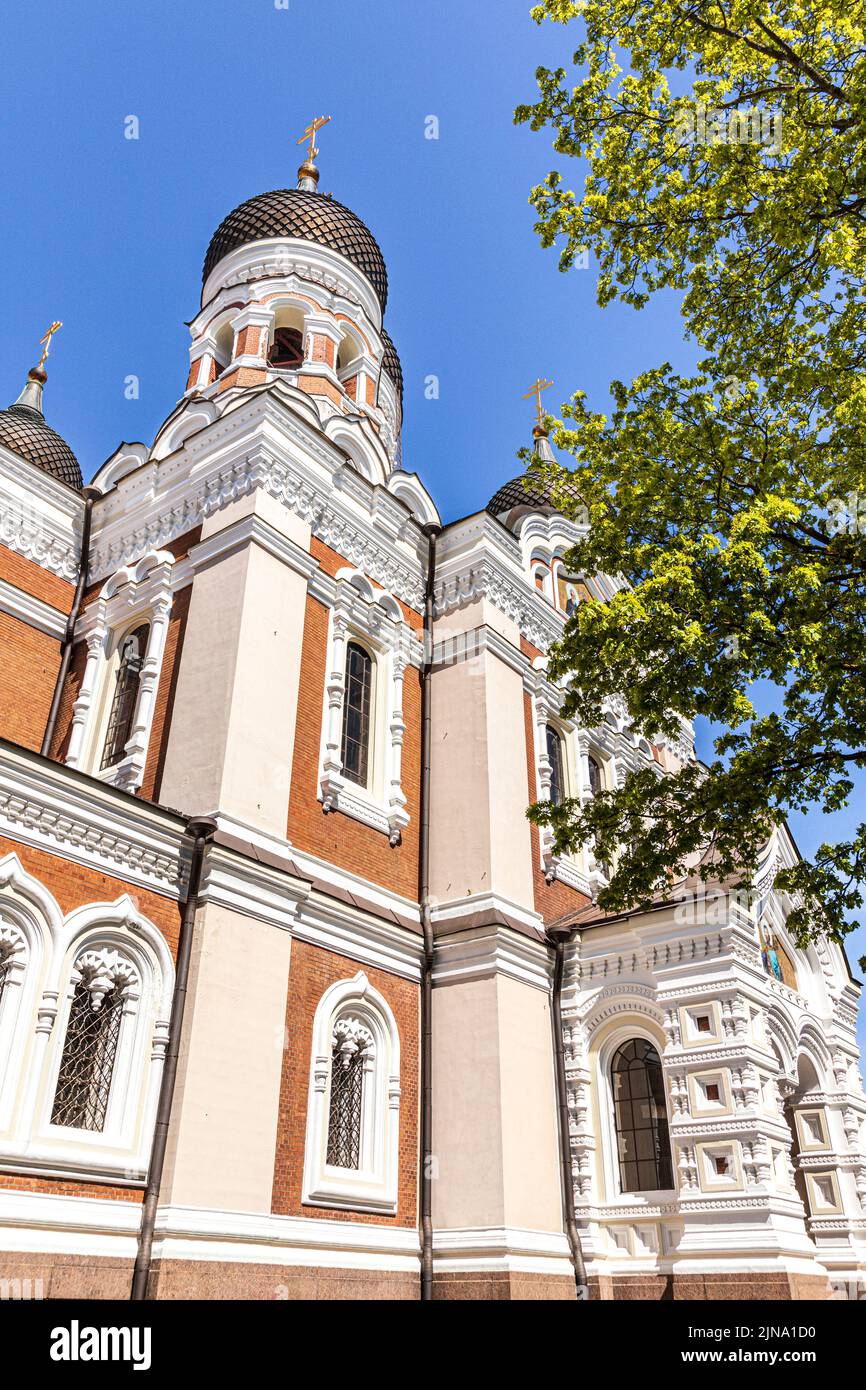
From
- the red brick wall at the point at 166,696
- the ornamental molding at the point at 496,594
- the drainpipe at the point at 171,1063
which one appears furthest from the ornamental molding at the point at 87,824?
the ornamental molding at the point at 496,594

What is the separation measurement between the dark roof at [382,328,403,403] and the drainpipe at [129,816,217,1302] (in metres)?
13.4

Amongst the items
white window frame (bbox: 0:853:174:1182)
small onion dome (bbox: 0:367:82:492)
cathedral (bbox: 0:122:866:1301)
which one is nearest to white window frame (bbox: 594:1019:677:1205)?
cathedral (bbox: 0:122:866:1301)

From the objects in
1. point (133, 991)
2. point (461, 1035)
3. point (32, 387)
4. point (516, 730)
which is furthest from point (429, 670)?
point (32, 387)

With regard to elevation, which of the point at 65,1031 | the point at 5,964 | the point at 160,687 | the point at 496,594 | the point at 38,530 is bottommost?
the point at 65,1031

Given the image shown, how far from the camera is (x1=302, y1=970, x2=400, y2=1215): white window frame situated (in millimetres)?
9906

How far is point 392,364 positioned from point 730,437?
1358 cm

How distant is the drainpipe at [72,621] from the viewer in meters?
13.2

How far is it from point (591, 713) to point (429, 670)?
5.12 m

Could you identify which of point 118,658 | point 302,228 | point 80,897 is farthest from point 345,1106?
point 302,228

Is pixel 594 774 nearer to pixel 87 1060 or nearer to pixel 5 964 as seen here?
pixel 87 1060

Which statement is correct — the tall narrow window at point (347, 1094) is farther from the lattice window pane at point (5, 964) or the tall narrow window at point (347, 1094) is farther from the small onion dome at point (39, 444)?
the small onion dome at point (39, 444)

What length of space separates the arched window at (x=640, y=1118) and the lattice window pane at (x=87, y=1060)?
6271 millimetres

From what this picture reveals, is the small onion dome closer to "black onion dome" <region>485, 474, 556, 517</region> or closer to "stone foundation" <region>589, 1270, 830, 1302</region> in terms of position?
"black onion dome" <region>485, 474, 556, 517</region>

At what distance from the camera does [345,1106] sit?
10789 millimetres
